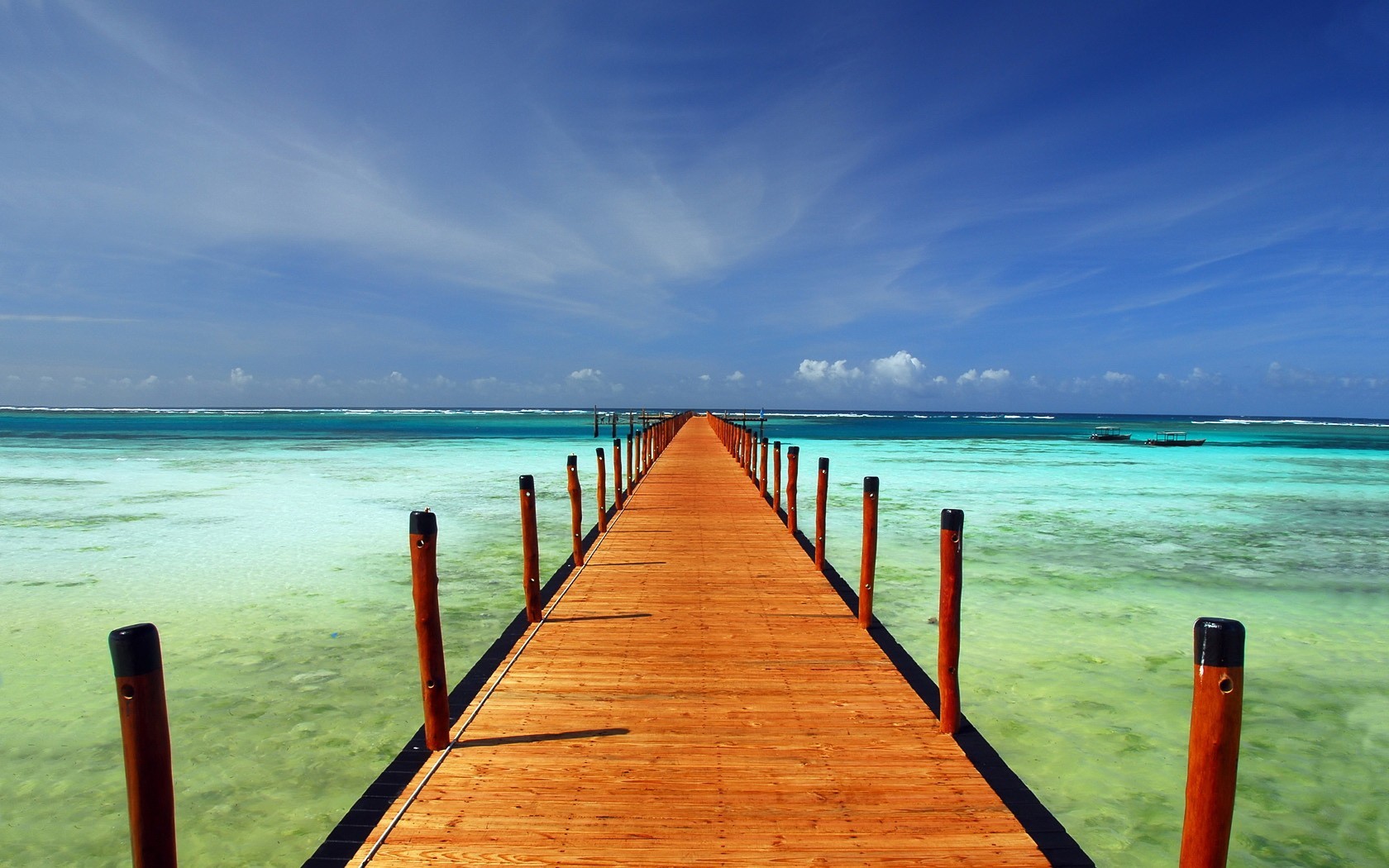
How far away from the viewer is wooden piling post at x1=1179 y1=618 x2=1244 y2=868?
2523 mm

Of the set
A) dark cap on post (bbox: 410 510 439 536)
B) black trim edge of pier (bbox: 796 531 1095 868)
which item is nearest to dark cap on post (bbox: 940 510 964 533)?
black trim edge of pier (bbox: 796 531 1095 868)

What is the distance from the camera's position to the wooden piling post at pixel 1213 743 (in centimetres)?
252

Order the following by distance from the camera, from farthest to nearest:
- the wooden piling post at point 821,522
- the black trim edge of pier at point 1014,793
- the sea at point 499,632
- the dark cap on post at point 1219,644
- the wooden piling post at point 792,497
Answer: the wooden piling post at point 792,497 → the wooden piling post at point 821,522 → the sea at point 499,632 → the black trim edge of pier at point 1014,793 → the dark cap on post at point 1219,644

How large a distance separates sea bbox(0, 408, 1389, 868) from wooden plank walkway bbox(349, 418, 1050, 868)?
127 centimetres

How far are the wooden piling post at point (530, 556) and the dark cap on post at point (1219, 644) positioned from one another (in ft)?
16.1

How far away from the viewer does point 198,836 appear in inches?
171

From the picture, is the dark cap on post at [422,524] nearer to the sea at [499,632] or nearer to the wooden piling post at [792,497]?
the sea at [499,632]

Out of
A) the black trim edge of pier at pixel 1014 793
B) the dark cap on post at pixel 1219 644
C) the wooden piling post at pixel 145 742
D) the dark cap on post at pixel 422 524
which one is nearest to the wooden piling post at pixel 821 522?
the black trim edge of pier at pixel 1014 793

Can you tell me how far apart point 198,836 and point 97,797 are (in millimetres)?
985

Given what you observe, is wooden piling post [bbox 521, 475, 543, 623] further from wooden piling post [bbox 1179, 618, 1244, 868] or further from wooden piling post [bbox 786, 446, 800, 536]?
wooden piling post [bbox 1179, 618, 1244, 868]

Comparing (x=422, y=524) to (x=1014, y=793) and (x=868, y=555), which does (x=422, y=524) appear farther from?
(x=868, y=555)

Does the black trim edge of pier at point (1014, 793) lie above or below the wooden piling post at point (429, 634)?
below

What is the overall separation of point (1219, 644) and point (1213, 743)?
1.22 ft

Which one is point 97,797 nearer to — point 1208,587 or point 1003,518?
point 1208,587
